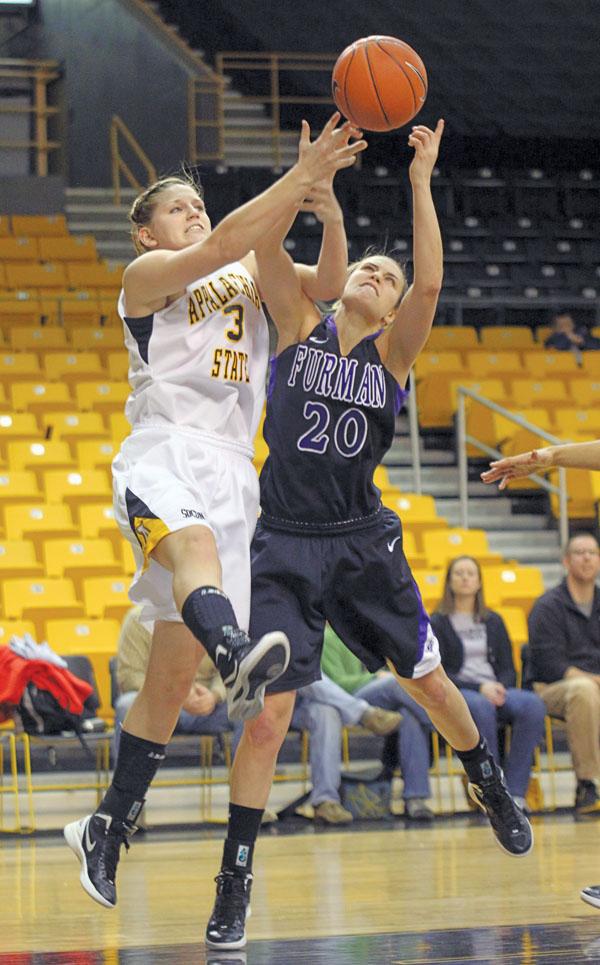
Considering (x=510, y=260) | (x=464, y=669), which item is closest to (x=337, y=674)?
(x=464, y=669)

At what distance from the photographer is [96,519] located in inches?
349

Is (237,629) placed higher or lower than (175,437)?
lower

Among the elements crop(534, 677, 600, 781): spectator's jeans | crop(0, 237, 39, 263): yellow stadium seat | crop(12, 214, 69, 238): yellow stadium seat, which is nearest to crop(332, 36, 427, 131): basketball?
crop(534, 677, 600, 781): spectator's jeans

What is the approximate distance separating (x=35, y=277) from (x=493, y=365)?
442 centimetres

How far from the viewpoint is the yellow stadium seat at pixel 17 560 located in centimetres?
826

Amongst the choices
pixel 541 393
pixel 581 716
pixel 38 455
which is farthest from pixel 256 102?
pixel 581 716

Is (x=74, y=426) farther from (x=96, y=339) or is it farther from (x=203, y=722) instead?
(x=203, y=722)

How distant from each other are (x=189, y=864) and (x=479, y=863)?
1.06 m

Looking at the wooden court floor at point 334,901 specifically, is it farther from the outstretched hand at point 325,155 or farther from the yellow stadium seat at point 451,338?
the yellow stadium seat at point 451,338

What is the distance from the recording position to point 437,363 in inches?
473

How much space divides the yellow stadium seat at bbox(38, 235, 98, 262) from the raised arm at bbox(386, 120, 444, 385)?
1073 cm

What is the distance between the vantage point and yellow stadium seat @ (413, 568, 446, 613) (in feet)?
27.0

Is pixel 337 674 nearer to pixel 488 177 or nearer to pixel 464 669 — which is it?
pixel 464 669

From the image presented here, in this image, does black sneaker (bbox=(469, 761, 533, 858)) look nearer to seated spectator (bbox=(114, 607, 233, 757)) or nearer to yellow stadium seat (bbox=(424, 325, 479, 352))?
seated spectator (bbox=(114, 607, 233, 757))
